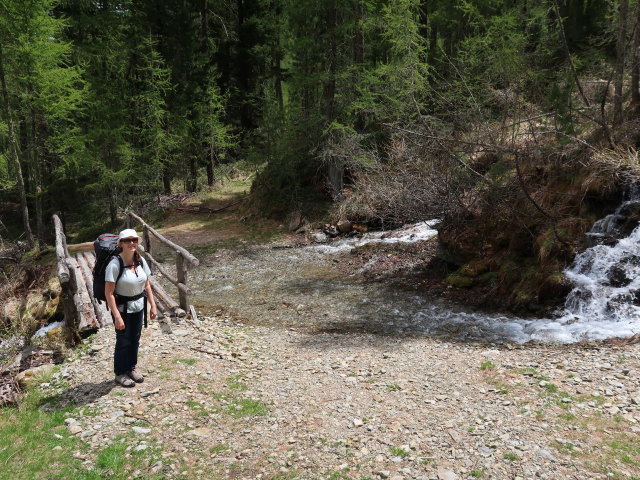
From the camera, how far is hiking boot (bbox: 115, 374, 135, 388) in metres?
A: 6.14

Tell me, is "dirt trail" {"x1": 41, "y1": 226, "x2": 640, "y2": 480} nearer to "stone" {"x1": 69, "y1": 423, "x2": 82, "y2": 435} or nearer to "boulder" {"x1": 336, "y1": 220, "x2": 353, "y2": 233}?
"stone" {"x1": 69, "y1": 423, "x2": 82, "y2": 435}

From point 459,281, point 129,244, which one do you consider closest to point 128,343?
point 129,244

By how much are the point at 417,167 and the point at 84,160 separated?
15.3 meters

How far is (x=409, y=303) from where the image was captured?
11.1 m

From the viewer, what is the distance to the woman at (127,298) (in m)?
5.59

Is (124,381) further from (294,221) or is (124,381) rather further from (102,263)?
(294,221)

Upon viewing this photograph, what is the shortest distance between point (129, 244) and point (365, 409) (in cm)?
379

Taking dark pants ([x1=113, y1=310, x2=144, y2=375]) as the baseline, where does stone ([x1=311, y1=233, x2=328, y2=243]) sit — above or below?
below

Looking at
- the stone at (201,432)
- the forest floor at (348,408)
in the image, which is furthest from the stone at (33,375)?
the stone at (201,432)

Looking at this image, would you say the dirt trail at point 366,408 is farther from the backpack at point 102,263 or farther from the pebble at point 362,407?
the backpack at point 102,263

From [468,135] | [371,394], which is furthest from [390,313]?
[468,135]

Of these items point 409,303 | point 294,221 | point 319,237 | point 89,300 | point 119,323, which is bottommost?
point 409,303

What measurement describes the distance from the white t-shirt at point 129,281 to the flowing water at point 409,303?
450 cm

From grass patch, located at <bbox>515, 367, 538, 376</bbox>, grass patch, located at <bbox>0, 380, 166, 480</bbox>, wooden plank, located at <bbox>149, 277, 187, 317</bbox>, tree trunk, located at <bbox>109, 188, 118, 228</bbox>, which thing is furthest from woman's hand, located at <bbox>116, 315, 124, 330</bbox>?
tree trunk, located at <bbox>109, 188, 118, 228</bbox>
